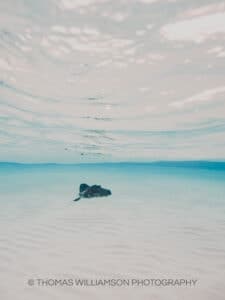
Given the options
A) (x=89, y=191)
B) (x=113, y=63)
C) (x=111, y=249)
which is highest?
(x=113, y=63)

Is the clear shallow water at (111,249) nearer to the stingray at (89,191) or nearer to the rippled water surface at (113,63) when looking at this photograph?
the stingray at (89,191)

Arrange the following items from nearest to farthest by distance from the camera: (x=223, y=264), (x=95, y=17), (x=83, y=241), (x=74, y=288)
Result: 1. (x=74, y=288)
2. (x=223, y=264)
3. (x=95, y=17)
4. (x=83, y=241)

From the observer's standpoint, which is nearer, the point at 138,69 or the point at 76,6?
the point at 76,6

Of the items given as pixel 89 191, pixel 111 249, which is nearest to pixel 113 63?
pixel 111 249

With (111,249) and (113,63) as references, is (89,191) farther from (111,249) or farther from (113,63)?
(111,249)

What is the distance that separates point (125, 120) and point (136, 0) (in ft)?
39.1

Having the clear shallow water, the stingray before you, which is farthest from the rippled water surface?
the clear shallow water

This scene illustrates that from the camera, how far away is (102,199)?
16141mm

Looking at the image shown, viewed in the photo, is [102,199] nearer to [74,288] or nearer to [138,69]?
[138,69]

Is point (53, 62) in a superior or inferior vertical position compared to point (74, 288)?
superior

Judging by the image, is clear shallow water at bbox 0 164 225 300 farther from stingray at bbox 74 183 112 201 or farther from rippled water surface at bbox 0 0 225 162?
rippled water surface at bbox 0 0 225 162

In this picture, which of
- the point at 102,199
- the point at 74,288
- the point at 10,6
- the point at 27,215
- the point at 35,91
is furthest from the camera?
the point at 102,199

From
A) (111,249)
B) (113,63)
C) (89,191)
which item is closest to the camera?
(111,249)

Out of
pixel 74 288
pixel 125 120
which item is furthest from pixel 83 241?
pixel 125 120
